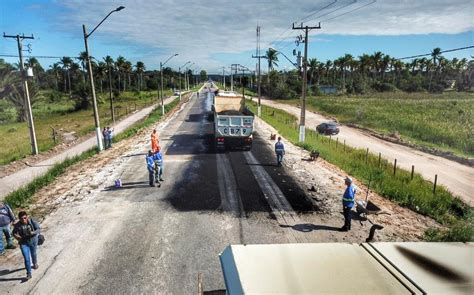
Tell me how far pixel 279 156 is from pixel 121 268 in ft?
37.6

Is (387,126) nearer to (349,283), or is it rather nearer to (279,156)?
(279,156)

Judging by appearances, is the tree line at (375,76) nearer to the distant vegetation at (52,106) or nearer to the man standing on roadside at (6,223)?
the distant vegetation at (52,106)

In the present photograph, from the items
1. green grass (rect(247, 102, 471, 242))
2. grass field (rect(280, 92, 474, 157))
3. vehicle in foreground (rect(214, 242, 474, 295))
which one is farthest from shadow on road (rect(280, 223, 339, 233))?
grass field (rect(280, 92, 474, 157))

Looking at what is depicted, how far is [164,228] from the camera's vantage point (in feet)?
35.4

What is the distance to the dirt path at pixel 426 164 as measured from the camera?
20734mm

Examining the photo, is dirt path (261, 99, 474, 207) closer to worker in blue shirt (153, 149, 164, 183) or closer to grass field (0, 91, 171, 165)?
worker in blue shirt (153, 149, 164, 183)

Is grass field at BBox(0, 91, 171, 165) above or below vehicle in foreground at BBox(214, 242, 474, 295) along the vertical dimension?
below

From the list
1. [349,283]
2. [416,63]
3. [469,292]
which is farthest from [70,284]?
[416,63]

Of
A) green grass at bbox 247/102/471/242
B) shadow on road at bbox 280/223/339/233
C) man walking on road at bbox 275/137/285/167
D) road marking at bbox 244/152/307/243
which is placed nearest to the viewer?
road marking at bbox 244/152/307/243

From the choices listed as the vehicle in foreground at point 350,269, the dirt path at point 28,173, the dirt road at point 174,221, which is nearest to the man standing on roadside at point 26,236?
the dirt road at point 174,221

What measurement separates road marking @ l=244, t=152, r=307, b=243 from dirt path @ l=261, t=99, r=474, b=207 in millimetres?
9201

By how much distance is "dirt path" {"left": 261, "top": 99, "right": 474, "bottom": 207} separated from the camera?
2073 centimetres

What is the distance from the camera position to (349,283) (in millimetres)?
4078

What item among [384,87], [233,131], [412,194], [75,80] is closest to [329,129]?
[233,131]
